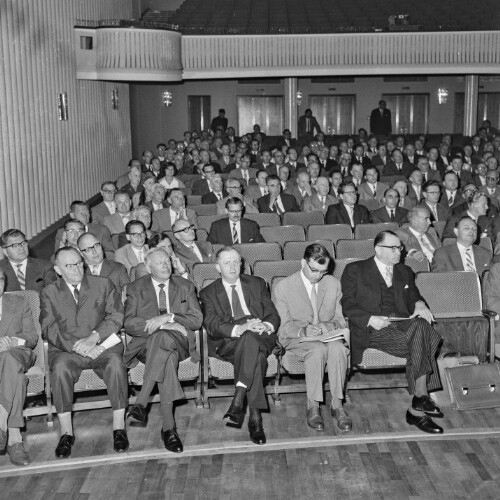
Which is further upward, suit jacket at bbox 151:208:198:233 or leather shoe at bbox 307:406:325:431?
suit jacket at bbox 151:208:198:233

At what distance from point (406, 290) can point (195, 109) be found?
16.8 meters

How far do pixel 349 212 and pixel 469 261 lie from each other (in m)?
2.12

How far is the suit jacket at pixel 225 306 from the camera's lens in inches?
193

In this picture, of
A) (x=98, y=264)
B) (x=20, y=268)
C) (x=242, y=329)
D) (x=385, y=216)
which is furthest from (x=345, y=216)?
(x=20, y=268)

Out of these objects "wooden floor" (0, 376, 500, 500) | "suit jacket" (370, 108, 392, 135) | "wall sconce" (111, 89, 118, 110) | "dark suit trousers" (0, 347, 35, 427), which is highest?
"wall sconce" (111, 89, 118, 110)

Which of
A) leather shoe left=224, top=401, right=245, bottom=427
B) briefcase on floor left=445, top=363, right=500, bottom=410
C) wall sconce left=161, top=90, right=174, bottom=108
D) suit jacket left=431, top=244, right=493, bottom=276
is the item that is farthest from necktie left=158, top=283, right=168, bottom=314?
wall sconce left=161, top=90, right=174, bottom=108

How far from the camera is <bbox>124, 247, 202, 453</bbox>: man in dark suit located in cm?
461

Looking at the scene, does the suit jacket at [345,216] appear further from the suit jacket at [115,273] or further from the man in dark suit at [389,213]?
the suit jacket at [115,273]

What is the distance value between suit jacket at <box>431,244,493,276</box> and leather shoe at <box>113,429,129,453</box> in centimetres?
277

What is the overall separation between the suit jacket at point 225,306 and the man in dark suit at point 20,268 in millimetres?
1398

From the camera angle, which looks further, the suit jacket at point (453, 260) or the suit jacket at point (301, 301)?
the suit jacket at point (453, 260)

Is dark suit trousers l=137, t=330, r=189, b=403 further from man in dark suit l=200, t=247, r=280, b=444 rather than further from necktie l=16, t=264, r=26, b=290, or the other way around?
necktie l=16, t=264, r=26, b=290

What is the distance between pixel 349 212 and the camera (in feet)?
26.0

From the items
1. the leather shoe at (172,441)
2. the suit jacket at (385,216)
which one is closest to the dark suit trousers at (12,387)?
the leather shoe at (172,441)
